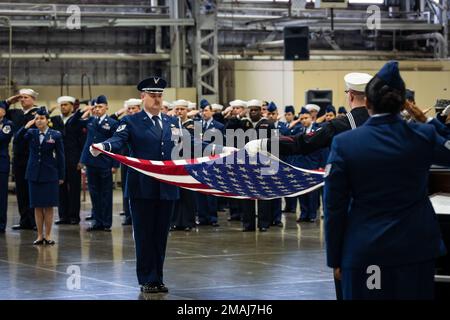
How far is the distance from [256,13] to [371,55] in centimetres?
298

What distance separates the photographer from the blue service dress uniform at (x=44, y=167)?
544 inches

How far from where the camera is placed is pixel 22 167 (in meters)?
15.9

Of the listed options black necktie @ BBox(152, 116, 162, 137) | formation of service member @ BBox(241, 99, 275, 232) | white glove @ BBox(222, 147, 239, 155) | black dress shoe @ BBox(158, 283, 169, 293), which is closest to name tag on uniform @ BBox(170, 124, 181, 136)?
black necktie @ BBox(152, 116, 162, 137)

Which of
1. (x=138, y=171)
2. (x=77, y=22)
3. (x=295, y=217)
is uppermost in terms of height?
(x=77, y=22)

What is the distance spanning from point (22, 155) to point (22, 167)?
0.20m

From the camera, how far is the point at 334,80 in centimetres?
2450

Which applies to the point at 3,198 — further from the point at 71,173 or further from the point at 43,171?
the point at 43,171

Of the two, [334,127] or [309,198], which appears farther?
[309,198]

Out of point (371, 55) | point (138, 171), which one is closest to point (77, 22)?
point (371, 55)

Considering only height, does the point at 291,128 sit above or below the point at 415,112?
below

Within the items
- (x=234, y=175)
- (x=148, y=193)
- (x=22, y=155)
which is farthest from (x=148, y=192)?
(x=22, y=155)

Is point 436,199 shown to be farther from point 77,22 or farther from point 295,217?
point 77,22

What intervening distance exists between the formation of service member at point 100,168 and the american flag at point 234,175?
5965 millimetres

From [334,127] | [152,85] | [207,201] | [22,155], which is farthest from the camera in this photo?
[207,201]
